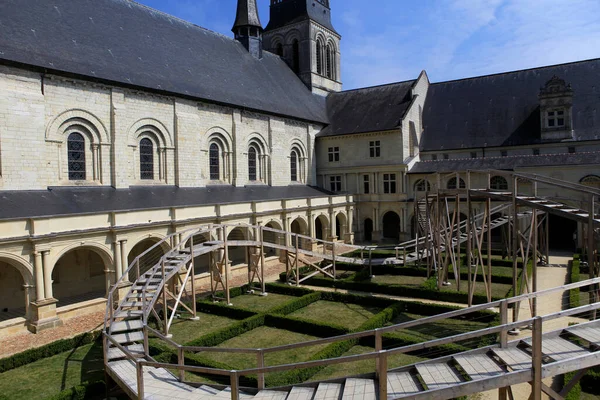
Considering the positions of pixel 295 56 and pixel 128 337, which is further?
pixel 295 56

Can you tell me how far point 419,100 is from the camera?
37.4 metres

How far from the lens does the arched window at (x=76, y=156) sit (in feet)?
67.8

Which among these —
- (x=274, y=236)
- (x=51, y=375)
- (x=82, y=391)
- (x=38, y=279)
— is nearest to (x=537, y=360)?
(x=82, y=391)

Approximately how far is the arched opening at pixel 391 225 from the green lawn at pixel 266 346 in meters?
23.2

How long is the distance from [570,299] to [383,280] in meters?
8.59

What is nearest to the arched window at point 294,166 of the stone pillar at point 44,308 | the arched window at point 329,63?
Answer: the arched window at point 329,63

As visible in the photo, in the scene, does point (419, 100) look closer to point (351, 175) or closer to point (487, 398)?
point (351, 175)

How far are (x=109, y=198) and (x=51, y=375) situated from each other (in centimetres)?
960

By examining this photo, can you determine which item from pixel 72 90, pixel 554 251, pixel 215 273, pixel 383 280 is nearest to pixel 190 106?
pixel 72 90

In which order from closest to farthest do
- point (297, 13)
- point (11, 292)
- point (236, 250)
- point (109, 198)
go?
point (11, 292), point (109, 198), point (236, 250), point (297, 13)

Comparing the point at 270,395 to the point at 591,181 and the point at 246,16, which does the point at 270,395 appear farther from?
the point at 246,16

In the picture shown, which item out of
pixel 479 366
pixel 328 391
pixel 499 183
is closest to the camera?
pixel 479 366

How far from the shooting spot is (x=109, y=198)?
2062cm

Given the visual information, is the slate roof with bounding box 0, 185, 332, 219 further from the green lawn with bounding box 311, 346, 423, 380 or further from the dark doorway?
the green lawn with bounding box 311, 346, 423, 380
